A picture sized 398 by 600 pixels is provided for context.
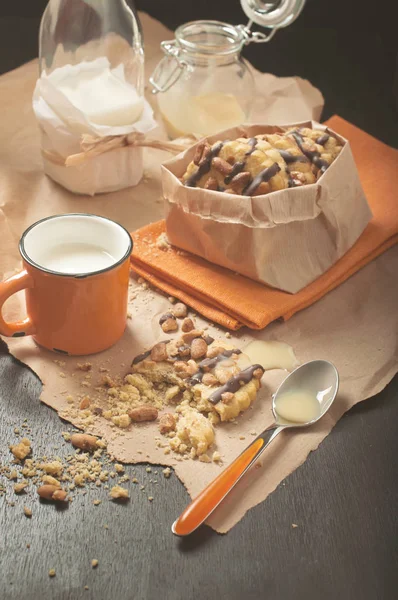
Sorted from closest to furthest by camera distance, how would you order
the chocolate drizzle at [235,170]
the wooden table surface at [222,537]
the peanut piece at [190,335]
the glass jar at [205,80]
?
the wooden table surface at [222,537]
the peanut piece at [190,335]
the chocolate drizzle at [235,170]
the glass jar at [205,80]

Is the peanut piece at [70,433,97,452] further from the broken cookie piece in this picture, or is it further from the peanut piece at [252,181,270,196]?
the peanut piece at [252,181,270,196]

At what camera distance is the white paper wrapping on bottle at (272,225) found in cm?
129

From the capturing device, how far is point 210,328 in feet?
4.17

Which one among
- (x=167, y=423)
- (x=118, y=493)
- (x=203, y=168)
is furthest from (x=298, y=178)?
(x=118, y=493)

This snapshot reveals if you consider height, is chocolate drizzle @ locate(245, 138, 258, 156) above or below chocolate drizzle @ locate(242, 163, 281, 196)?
above

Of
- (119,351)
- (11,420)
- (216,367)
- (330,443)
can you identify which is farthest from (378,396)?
(11,420)

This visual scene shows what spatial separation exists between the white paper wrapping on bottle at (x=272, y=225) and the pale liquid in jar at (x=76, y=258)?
0.67 feet

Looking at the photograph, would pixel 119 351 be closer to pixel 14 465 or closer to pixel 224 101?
pixel 14 465

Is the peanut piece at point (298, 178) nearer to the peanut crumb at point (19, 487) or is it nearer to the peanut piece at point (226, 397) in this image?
the peanut piece at point (226, 397)

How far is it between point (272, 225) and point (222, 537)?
0.54 meters

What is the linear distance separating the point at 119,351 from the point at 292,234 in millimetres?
357

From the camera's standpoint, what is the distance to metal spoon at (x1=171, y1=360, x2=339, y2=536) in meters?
0.92

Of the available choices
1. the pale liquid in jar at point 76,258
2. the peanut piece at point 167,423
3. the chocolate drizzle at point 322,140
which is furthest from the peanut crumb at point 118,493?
the chocolate drizzle at point 322,140

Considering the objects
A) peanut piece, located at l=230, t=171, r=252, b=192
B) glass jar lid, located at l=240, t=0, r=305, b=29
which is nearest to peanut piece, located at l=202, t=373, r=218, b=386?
peanut piece, located at l=230, t=171, r=252, b=192
